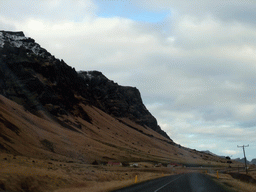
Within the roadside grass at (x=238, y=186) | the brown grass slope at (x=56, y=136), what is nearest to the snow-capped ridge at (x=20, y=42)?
the brown grass slope at (x=56, y=136)

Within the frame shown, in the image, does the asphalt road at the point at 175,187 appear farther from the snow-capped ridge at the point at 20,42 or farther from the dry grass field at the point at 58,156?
the snow-capped ridge at the point at 20,42

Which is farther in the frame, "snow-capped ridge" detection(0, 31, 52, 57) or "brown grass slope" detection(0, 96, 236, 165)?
"snow-capped ridge" detection(0, 31, 52, 57)

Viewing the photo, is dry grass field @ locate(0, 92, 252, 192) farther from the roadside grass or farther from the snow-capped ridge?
the snow-capped ridge

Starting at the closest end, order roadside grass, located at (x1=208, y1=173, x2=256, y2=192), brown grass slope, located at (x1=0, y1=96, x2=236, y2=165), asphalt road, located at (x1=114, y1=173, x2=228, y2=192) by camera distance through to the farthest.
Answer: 1. asphalt road, located at (x1=114, y1=173, x2=228, y2=192)
2. roadside grass, located at (x1=208, y1=173, x2=256, y2=192)
3. brown grass slope, located at (x1=0, y1=96, x2=236, y2=165)

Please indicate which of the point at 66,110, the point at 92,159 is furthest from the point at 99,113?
the point at 92,159

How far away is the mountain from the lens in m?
74.7

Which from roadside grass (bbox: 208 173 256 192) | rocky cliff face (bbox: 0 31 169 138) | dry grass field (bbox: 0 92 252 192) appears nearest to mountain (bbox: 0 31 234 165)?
rocky cliff face (bbox: 0 31 169 138)

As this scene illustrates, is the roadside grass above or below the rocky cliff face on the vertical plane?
below

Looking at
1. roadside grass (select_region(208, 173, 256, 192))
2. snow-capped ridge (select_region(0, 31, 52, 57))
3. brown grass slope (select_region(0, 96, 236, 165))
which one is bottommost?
roadside grass (select_region(208, 173, 256, 192))

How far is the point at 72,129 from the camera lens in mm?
114562

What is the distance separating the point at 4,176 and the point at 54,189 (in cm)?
445

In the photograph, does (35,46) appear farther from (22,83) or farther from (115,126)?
(115,126)

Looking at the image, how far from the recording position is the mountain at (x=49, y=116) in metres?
74.7

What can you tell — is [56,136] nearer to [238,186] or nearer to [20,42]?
[238,186]
